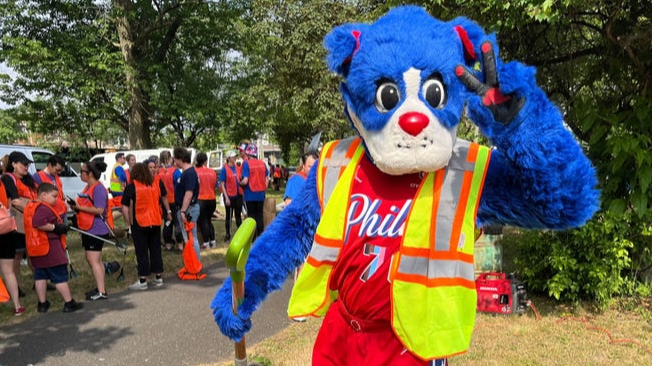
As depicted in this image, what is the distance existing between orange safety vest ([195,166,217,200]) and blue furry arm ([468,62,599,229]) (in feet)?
22.8

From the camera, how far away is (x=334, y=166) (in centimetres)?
190

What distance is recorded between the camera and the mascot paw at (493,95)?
1437 millimetres

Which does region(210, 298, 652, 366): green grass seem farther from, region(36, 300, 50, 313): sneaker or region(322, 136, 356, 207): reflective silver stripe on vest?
region(36, 300, 50, 313): sneaker

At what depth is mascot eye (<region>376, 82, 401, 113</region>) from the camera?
1.63 m

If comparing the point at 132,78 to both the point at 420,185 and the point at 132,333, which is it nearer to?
the point at 132,333

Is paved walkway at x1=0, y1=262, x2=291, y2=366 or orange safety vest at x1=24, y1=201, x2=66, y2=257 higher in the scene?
orange safety vest at x1=24, y1=201, x2=66, y2=257

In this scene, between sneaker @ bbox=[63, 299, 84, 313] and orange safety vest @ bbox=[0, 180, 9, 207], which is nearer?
sneaker @ bbox=[63, 299, 84, 313]

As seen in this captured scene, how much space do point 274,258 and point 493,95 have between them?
3.63ft

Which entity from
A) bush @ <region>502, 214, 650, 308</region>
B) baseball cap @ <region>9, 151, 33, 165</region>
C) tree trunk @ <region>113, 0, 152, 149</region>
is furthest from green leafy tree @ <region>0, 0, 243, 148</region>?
bush @ <region>502, 214, 650, 308</region>

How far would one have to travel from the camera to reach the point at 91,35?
14.5 m

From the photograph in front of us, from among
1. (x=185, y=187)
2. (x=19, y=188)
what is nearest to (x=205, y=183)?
(x=185, y=187)

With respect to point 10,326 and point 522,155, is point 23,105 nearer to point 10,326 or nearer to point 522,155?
point 10,326

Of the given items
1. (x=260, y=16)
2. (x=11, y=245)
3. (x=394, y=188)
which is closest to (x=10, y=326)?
(x=11, y=245)

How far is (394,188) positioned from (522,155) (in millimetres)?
481
